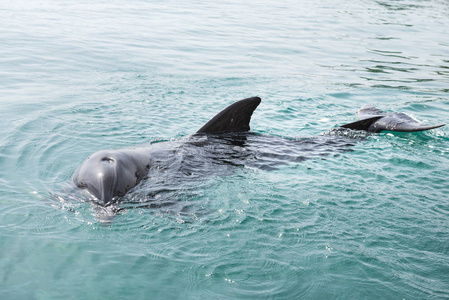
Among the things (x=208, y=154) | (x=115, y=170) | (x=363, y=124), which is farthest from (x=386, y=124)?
(x=115, y=170)

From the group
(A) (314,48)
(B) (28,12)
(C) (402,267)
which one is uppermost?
(B) (28,12)

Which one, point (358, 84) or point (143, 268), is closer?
point (143, 268)

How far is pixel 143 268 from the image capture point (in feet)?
16.6

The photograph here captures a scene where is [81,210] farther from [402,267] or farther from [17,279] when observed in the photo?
[402,267]

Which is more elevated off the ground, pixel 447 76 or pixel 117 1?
pixel 117 1

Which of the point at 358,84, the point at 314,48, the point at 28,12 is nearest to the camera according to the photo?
the point at 358,84

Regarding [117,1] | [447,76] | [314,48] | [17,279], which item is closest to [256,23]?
[314,48]

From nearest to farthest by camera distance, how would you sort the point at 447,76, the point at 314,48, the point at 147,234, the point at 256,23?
1. the point at 147,234
2. the point at 447,76
3. the point at 314,48
4. the point at 256,23

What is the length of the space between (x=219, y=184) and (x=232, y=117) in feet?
6.09

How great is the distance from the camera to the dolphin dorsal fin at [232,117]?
328 inches

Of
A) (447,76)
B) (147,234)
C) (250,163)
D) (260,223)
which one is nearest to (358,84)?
(447,76)

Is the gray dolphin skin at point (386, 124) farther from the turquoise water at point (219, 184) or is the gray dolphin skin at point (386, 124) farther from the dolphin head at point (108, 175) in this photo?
the dolphin head at point (108, 175)

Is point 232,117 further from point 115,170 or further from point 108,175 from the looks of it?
point 108,175

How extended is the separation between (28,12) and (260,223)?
2170 centimetres
